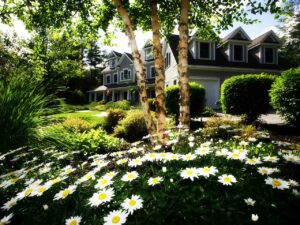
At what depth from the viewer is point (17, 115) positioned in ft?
13.8

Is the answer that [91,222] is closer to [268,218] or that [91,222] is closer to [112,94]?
[268,218]

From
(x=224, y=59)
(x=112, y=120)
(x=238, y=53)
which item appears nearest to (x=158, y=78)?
(x=112, y=120)

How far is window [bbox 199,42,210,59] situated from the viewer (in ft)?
73.0

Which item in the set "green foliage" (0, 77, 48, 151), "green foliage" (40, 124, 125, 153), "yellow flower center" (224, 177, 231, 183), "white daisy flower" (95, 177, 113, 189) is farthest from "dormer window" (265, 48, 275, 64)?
"white daisy flower" (95, 177, 113, 189)

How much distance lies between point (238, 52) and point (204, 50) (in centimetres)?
340

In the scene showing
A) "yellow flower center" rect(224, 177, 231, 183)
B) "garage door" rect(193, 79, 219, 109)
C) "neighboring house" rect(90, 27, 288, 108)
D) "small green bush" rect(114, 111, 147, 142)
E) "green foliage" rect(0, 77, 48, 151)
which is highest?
"neighboring house" rect(90, 27, 288, 108)

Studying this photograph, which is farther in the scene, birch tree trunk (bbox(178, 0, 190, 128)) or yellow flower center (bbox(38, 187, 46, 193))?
birch tree trunk (bbox(178, 0, 190, 128))

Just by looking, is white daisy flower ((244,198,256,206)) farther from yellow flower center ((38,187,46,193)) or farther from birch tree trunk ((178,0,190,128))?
birch tree trunk ((178,0,190,128))

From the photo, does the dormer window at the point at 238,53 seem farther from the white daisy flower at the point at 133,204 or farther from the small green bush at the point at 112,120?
the white daisy flower at the point at 133,204

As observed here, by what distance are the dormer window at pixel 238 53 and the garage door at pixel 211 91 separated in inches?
127

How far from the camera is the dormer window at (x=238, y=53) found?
2306 cm

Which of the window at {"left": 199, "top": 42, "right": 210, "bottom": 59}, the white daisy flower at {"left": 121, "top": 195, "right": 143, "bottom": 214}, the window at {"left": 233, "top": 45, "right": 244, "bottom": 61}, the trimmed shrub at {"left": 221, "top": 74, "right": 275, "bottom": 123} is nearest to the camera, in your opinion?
the white daisy flower at {"left": 121, "top": 195, "right": 143, "bottom": 214}

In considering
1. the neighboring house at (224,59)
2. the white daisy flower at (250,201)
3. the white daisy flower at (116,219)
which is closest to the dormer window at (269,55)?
the neighboring house at (224,59)

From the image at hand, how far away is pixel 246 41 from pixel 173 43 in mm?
6617
